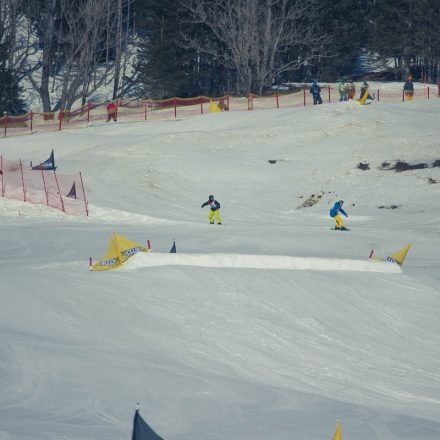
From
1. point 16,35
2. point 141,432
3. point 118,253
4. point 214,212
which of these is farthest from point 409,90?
point 141,432

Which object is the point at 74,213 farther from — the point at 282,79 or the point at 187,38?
the point at 282,79

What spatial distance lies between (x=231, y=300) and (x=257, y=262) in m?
2.92

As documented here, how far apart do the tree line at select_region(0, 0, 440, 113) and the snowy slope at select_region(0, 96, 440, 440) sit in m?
12.1

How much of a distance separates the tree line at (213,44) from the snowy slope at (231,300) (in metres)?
12.1

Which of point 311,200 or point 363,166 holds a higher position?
Answer: point 363,166

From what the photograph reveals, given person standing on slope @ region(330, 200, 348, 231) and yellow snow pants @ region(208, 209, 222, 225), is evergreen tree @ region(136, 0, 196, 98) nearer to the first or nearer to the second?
yellow snow pants @ region(208, 209, 222, 225)

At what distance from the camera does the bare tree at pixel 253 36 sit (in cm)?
5031

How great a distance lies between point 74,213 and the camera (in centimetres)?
3247

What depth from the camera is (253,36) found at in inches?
1982

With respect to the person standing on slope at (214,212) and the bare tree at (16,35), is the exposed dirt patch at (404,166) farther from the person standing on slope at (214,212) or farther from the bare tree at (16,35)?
the bare tree at (16,35)

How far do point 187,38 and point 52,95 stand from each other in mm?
10631

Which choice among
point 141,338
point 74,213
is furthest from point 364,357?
point 74,213

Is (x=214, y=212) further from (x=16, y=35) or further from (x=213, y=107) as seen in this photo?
(x=16, y=35)

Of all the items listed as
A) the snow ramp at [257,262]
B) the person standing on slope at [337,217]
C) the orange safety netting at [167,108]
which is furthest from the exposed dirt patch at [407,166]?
the snow ramp at [257,262]
